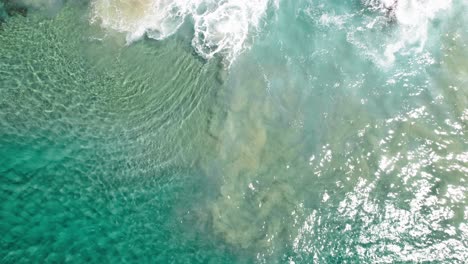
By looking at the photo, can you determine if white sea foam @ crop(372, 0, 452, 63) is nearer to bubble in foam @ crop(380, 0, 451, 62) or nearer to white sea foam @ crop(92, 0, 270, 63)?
bubble in foam @ crop(380, 0, 451, 62)

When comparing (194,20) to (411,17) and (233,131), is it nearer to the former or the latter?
(233,131)

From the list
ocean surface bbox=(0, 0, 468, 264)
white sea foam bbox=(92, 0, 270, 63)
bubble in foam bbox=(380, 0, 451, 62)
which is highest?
bubble in foam bbox=(380, 0, 451, 62)

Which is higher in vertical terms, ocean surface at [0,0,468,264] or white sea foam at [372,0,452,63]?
white sea foam at [372,0,452,63]

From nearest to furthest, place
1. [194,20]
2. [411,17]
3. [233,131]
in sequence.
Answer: [233,131] → [194,20] → [411,17]

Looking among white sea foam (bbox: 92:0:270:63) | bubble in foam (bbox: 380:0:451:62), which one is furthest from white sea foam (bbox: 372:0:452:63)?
white sea foam (bbox: 92:0:270:63)

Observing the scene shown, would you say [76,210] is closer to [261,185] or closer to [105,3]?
[261,185]

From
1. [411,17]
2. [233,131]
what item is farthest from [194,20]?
[411,17]
